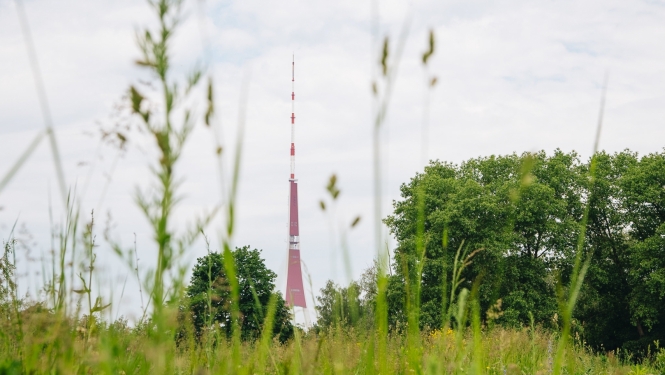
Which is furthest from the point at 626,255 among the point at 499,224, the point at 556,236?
the point at 499,224

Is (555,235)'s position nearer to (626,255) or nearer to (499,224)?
(499,224)

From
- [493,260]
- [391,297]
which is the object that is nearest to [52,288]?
[391,297]

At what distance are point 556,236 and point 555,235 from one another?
0.06 meters

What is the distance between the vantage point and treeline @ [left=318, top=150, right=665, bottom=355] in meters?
26.8

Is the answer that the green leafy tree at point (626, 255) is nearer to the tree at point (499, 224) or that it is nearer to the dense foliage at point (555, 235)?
the dense foliage at point (555, 235)

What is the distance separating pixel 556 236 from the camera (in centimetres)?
2920

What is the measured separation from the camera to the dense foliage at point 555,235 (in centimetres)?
2678

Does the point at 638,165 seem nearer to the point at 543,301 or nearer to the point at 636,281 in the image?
the point at 636,281

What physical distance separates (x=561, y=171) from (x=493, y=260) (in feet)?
18.5

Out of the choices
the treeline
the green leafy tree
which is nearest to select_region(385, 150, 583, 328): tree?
the treeline

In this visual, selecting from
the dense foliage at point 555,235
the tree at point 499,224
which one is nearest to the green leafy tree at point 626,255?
the dense foliage at point 555,235

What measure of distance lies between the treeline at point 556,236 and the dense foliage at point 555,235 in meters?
0.05

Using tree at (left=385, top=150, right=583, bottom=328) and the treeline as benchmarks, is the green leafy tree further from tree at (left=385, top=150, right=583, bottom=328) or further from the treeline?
tree at (left=385, top=150, right=583, bottom=328)

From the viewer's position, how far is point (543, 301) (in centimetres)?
2858
